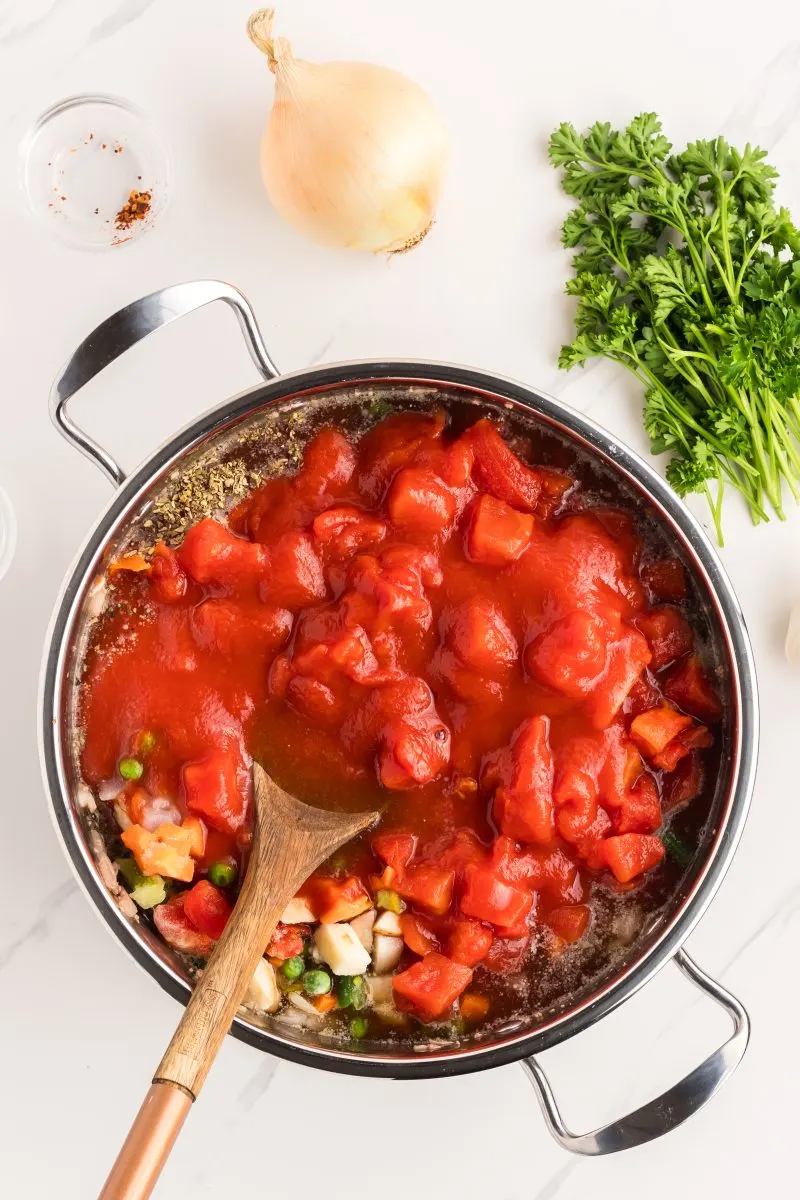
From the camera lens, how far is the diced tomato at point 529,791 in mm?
2656

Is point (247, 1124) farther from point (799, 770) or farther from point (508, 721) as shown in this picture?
point (799, 770)

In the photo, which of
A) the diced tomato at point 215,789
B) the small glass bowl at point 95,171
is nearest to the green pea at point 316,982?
the diced tomato at point 215,789

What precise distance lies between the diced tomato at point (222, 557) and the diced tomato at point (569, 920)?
1198 mm

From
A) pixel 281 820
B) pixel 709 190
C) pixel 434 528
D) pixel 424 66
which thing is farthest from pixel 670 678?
pixel 424 66

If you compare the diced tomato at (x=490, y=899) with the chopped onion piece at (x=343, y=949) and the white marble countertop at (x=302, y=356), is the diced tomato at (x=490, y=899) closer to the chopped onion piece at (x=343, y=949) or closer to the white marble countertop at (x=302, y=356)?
the chopped onion piece at (x=343, y=949)

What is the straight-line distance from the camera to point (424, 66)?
3209mm

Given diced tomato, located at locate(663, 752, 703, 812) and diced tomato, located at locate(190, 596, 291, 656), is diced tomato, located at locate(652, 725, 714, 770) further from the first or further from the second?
diced tomato, located at locate(190, 596, 291, 656)

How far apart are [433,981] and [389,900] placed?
0.23 meters

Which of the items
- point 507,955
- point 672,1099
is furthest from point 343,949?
point 672,1099

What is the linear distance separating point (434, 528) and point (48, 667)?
3.53 feet

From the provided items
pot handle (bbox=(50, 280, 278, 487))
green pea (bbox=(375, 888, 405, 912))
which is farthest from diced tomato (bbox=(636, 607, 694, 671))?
pot handle (bbox=(50, 280, 278, 487))

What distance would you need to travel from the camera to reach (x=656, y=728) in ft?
9.22

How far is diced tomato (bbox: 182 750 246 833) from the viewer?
2.74 m

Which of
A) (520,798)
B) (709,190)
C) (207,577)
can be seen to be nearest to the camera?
(520,798)
